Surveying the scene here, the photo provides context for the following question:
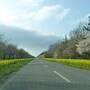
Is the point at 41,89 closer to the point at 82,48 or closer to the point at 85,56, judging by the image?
the point at 82,48

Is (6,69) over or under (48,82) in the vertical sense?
over

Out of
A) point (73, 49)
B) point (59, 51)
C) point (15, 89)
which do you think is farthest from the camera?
point (59, 51)

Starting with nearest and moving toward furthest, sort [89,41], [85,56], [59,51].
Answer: [89,41]
[85,56]
[59,51]

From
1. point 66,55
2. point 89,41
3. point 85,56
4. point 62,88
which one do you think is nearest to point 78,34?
point 66,55

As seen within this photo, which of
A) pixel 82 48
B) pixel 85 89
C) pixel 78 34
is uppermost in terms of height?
pixel 78 34

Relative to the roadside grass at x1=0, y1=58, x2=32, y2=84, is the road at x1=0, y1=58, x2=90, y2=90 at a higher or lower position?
lower

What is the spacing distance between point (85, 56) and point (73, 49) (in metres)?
26.1

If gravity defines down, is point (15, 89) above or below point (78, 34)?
below

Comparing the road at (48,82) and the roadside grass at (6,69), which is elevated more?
the roadside grass at (6,69)

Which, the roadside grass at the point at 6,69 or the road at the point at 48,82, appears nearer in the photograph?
the road at the point at 48,82

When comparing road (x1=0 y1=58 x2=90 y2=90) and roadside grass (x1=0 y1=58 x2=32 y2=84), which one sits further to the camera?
roadside grass (x1=0 y1=58 x2=32 y2=84)

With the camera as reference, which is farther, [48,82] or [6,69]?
[6,69]

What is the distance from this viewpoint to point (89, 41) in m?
75.2

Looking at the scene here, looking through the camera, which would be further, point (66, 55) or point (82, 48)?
point (66, 55)
